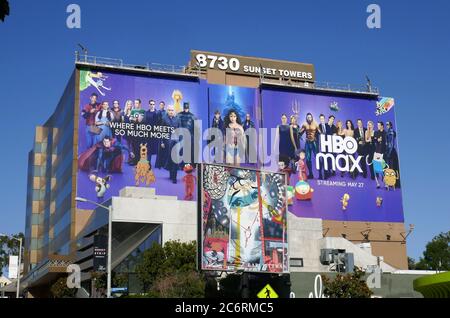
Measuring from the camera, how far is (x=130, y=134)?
90438mm

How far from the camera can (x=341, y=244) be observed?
7362 centimetres

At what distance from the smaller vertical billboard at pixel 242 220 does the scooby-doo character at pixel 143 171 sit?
3978 centimetres

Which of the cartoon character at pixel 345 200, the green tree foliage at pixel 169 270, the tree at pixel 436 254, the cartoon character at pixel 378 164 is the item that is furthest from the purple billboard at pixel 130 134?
the tree at pixel 436 254

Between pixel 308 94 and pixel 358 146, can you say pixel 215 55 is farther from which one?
pixel 358 146

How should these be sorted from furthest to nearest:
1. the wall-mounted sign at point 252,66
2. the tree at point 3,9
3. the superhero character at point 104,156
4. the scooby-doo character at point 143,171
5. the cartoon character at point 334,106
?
1. the cartoon character at point 334,106
2. the wall-mounted sign at point 252,66
3. the scooby-doo character at point 143,171
4. the superhero character at point 104,156
5. the tree at point 3,9

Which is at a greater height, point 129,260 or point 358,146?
point 358,146

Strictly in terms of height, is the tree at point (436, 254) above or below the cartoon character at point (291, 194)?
below

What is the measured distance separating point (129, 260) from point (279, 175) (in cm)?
2298

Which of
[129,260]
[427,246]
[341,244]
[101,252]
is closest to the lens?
[101,252]

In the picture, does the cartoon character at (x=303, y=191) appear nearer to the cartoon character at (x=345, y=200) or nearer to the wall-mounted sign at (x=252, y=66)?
the cartoon character at (x=345, y=200)

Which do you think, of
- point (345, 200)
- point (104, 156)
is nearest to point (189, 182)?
point (104, 156)

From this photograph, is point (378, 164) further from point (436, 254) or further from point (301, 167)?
point (436, 254)

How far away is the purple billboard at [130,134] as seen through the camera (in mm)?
87688
